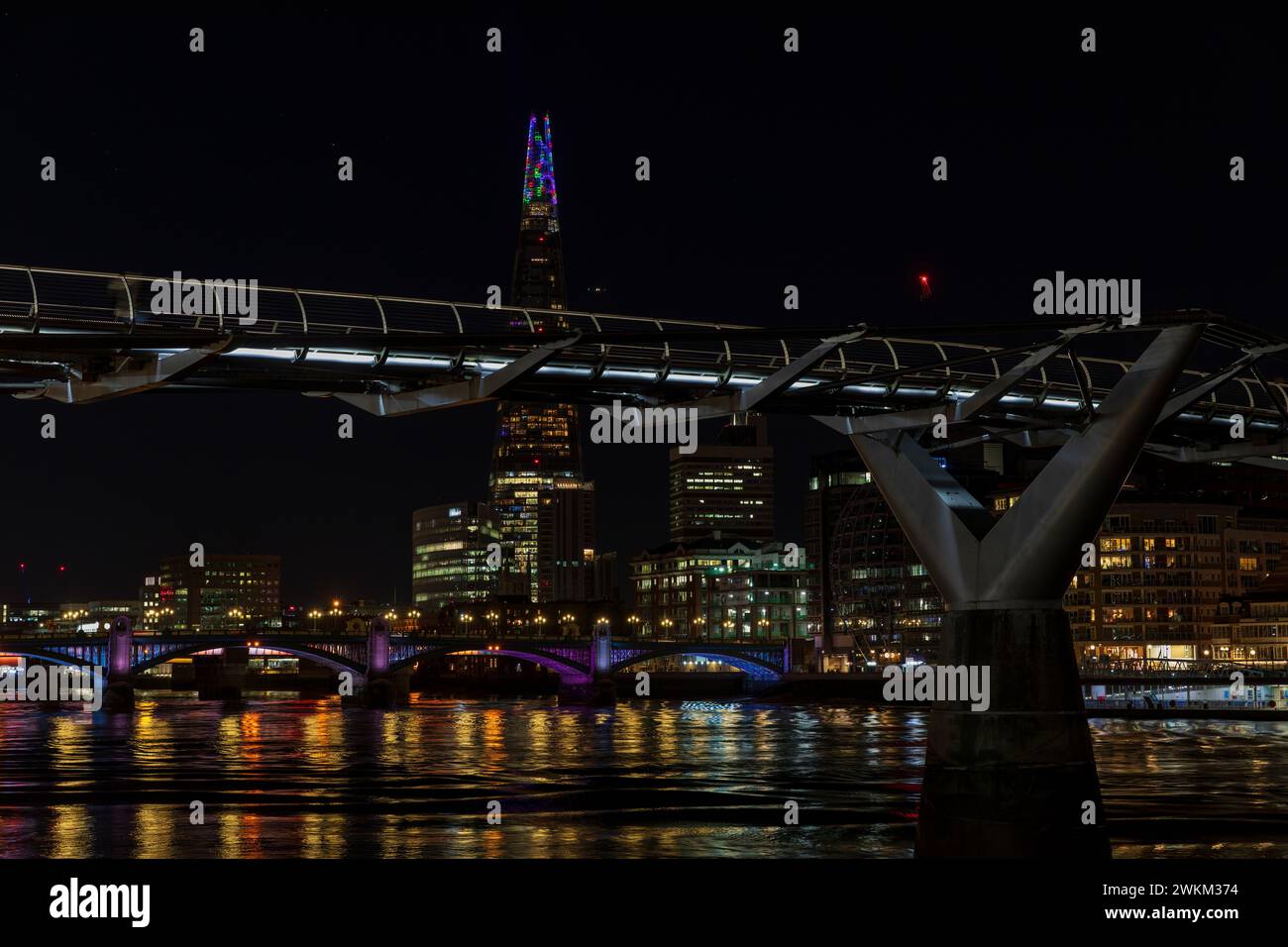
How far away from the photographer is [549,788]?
57875mm

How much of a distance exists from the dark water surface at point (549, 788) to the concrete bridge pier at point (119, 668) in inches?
1037

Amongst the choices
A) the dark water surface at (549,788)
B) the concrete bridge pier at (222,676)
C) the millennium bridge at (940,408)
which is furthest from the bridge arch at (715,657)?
the millennium bridge at (940,408)

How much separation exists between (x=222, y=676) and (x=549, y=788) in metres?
116

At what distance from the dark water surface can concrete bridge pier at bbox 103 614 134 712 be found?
1037 inches

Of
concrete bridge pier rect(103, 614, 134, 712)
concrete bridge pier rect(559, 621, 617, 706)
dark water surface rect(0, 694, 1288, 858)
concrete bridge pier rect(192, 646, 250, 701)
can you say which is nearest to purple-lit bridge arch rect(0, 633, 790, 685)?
concrete bridge pier rect(559, 621, 617, 706)

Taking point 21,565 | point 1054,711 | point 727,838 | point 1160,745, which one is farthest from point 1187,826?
point 21,565

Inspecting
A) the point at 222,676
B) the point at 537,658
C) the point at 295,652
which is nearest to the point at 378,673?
the point at 295,652

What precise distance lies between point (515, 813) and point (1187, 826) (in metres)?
19.5

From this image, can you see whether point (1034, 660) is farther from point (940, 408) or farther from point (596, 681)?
point (596, 681)

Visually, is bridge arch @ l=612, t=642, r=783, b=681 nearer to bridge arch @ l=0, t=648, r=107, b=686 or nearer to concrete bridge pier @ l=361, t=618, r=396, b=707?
concrete bridge pier @ l=361, t=618, r=396, b=707

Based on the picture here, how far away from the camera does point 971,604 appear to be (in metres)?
29.9

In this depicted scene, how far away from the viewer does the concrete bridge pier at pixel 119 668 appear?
436 ft

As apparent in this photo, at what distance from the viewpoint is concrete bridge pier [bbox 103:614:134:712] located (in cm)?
13288
